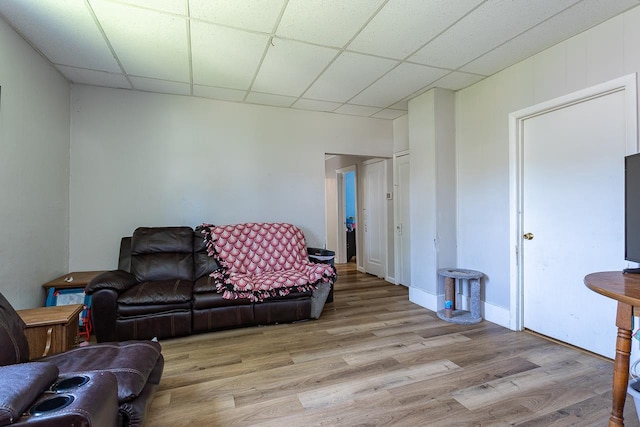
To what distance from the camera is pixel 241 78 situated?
10.6 feet

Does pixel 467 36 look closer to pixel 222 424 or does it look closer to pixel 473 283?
pixel 473 283

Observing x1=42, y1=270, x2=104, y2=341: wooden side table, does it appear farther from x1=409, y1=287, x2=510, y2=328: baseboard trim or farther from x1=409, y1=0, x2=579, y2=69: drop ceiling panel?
x1=409, y1=0, x2=579, y2=69: drop ceiling panel

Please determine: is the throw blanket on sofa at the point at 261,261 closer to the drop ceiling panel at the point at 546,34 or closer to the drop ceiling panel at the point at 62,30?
the drop ceiling panel at the point at 62,30

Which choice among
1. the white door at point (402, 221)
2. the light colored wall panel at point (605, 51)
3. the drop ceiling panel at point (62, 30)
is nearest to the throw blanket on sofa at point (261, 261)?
the white door at point (402, 221)

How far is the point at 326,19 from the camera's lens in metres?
2.24

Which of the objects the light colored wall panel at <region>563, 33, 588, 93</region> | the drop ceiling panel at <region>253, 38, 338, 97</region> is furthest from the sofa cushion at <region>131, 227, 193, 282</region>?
the light colored wall panel at <region>563, 33, 588, 93</region>

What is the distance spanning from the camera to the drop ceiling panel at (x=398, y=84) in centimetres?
310

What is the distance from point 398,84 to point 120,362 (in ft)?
11.5

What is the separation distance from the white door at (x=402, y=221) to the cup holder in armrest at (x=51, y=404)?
3911 mm

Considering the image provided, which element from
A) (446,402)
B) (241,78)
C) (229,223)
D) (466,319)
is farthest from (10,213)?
(466,319)

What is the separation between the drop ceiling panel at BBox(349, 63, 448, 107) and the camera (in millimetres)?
3096

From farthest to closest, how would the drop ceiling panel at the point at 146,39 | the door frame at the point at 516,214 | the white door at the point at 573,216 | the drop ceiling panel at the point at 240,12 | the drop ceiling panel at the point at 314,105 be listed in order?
1. the drop ceiling panel at the point at 314,105
2. the door frame at the point at 516,214
3. the white door at the point at 573,216
4. the drop ceiling panel at the point at 146,39
5. the drop ceiling panel at the point at 240,12

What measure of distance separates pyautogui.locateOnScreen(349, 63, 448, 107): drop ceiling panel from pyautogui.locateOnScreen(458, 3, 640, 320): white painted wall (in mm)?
590

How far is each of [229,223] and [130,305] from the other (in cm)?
151
